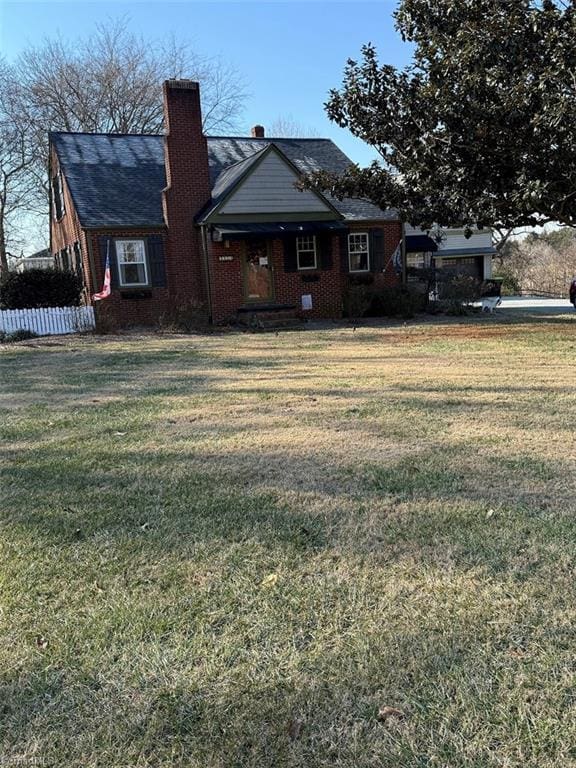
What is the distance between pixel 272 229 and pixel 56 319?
6104 millimetres

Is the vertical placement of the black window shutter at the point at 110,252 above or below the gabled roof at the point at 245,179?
below

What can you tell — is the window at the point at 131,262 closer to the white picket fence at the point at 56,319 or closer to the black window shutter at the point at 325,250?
the white picket fence at the point at 56,319

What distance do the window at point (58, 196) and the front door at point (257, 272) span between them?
24.4 feet

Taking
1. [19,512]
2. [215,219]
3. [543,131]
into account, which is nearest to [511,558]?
[19,512]

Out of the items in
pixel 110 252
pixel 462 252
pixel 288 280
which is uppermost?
pixel 462 252

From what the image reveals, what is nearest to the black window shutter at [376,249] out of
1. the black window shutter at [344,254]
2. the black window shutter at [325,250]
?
the black window shutter at [344,254]

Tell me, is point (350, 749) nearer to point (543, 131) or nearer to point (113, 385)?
point (113, 385)

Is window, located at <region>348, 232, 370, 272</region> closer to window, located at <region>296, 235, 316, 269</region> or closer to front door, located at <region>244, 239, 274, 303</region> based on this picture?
window, located at <region>296, 235, 316, 269</region>

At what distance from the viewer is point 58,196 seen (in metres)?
21.0

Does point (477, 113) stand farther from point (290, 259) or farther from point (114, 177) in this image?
point (114, 177)

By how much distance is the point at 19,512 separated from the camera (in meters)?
3.58

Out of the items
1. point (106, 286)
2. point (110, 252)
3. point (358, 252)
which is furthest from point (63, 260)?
point (358, 252)

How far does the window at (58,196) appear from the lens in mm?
20047

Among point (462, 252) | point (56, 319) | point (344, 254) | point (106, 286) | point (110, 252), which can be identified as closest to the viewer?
point (56, 319)
